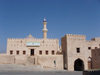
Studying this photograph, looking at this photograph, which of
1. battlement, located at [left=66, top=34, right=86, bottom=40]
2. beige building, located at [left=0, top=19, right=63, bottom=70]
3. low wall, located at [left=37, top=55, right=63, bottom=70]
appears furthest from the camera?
battlement, located at [left=66, top=34, right=86, bottom=40]

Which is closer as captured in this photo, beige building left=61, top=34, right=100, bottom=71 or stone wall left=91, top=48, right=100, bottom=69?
beige building left=61, top=34, right=100, bottom=71

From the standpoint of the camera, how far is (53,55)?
29.5 metres

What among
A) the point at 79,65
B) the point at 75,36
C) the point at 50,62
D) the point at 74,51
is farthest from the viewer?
the point at 79,65

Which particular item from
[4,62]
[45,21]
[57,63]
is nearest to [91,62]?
[57,63]

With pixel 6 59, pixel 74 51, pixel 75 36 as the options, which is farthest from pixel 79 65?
pixel 6 59

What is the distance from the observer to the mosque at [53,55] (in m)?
28.8

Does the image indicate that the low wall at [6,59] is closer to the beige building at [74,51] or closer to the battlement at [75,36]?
the beige building at [74,51]

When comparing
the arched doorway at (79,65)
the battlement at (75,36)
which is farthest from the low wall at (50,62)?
the battlement at (75,36)

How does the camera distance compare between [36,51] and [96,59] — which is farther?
[36,51]

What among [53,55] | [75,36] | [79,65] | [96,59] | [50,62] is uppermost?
[75,36]

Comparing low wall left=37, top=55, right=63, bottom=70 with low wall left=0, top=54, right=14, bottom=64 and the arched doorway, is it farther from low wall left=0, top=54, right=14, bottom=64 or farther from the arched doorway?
low wall left=0, top=54, right=14, bottom=64

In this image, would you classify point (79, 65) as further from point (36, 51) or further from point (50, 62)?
point (36, 51)

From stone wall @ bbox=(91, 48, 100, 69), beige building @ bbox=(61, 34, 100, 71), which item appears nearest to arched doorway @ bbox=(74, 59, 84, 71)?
beige building @ bbox=(61, 34, 100, 71)

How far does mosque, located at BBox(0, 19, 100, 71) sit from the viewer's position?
28.8 metres
